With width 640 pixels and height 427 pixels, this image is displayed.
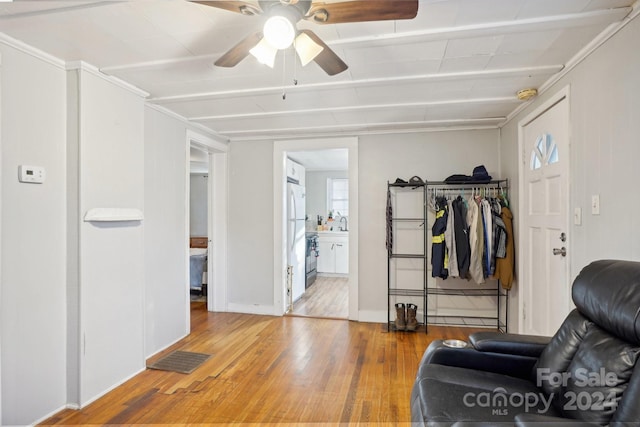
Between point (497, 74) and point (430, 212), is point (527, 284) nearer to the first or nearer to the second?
point (430, 212)

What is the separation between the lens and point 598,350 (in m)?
1.29

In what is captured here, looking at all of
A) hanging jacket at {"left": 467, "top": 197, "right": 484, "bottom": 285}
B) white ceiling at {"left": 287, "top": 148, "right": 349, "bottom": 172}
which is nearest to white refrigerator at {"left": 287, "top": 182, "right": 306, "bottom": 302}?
white ceiling at {"left": 287, "top": 148, "right": 349, "bottom": 172}

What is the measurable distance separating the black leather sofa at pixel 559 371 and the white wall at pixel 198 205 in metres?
6.20

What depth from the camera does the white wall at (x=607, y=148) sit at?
5.19 feet

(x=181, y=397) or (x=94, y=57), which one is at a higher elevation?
(x=94, y=57)

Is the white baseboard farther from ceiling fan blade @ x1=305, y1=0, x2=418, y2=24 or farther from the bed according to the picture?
ceiling fan blade @ x1=305, y1=0, x2=418, y2=24

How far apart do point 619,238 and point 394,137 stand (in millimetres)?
2482

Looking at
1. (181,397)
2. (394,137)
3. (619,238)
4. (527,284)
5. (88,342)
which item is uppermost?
A: (394,137)

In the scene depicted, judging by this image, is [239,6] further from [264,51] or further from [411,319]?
[411,319]

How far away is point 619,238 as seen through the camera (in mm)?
1669

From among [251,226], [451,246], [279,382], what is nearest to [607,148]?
[451,246]

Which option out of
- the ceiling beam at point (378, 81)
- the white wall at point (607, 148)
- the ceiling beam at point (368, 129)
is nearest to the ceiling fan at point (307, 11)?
the ceiling beam at point (378, 81)

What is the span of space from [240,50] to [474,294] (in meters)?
3.44

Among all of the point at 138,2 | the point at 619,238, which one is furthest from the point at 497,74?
the point at 138,2
